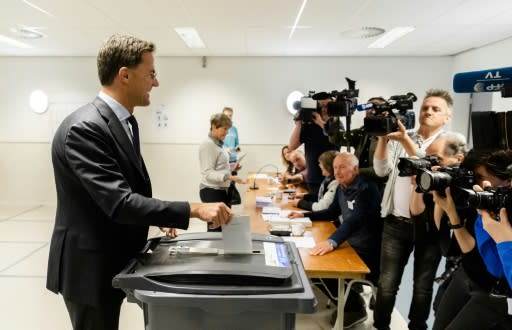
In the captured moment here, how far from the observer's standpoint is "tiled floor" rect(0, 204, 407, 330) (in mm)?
2570

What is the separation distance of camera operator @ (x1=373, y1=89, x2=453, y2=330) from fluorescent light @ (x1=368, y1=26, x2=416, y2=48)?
2.57 metres

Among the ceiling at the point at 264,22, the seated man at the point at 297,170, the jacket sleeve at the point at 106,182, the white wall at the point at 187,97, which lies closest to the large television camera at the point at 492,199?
the jacket sleeve at the point at 106,182

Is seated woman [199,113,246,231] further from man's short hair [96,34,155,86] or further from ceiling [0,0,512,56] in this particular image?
man's short hair [96,34,155,86]

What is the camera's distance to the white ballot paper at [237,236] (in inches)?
42.1

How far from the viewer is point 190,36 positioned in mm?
4816

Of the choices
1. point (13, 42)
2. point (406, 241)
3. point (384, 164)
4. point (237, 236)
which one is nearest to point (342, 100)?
point (384, 164)

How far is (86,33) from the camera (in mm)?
4594

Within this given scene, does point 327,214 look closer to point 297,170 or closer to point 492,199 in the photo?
point 492,199

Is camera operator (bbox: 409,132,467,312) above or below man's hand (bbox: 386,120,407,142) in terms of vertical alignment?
below

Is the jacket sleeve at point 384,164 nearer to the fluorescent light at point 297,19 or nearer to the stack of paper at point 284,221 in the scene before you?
the stack of paper at point 284,221

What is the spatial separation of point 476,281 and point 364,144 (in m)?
1.48

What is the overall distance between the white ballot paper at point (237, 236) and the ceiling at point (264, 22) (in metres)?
2.85

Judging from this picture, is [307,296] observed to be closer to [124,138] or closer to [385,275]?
[124,138]

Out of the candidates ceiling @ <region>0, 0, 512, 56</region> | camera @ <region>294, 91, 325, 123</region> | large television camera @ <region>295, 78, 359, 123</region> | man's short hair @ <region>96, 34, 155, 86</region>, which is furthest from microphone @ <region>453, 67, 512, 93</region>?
ceiling @ <region>0, 0, 512, 56</region>
